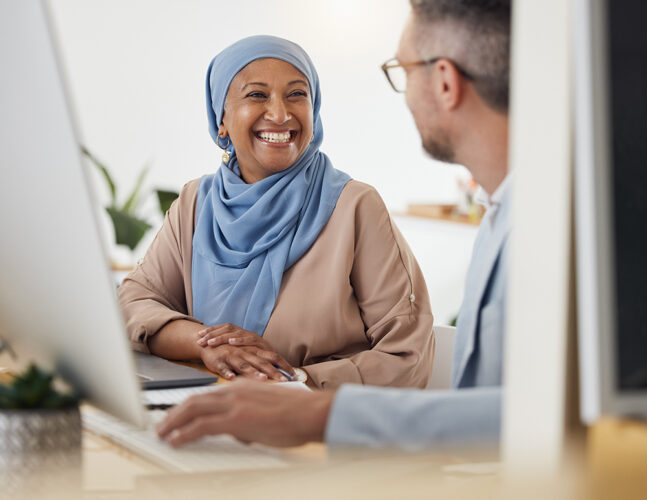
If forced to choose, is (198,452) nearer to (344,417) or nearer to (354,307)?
(344,417)

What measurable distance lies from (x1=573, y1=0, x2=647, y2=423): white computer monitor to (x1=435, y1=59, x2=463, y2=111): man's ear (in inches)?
19.6

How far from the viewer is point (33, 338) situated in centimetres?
82

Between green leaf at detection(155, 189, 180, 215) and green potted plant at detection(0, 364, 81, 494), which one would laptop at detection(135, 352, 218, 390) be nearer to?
green potted plant at detection(0, 364, 81, 494)

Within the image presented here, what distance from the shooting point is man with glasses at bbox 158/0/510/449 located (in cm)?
60

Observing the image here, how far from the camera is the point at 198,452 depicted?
2.31 feet

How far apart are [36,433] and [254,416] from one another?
0.18 meters

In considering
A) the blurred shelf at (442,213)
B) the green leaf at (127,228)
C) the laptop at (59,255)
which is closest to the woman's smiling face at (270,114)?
the laptop at (59,255)

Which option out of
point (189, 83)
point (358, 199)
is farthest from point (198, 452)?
point (189, 83)

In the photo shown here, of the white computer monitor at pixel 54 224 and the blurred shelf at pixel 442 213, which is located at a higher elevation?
the white computer monitor at pixel 54 224

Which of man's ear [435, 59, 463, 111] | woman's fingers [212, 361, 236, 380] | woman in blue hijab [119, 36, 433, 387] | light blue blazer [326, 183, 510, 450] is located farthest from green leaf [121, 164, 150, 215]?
light blue blazer [326, 183, 510, 450]

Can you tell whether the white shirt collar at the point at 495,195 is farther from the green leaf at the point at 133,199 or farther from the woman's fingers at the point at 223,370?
the green leaf at the point at 133,199

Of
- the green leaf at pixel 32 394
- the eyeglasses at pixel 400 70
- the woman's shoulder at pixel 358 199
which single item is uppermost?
the eyeglasses at pixel 400 70

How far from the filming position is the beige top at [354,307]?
1.42 m

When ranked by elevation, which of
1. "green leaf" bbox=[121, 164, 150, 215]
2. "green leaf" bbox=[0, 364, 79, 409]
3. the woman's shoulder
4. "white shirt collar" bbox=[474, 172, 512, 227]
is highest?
"white shirt collar" bbox=[474, 172, 512, 227]
